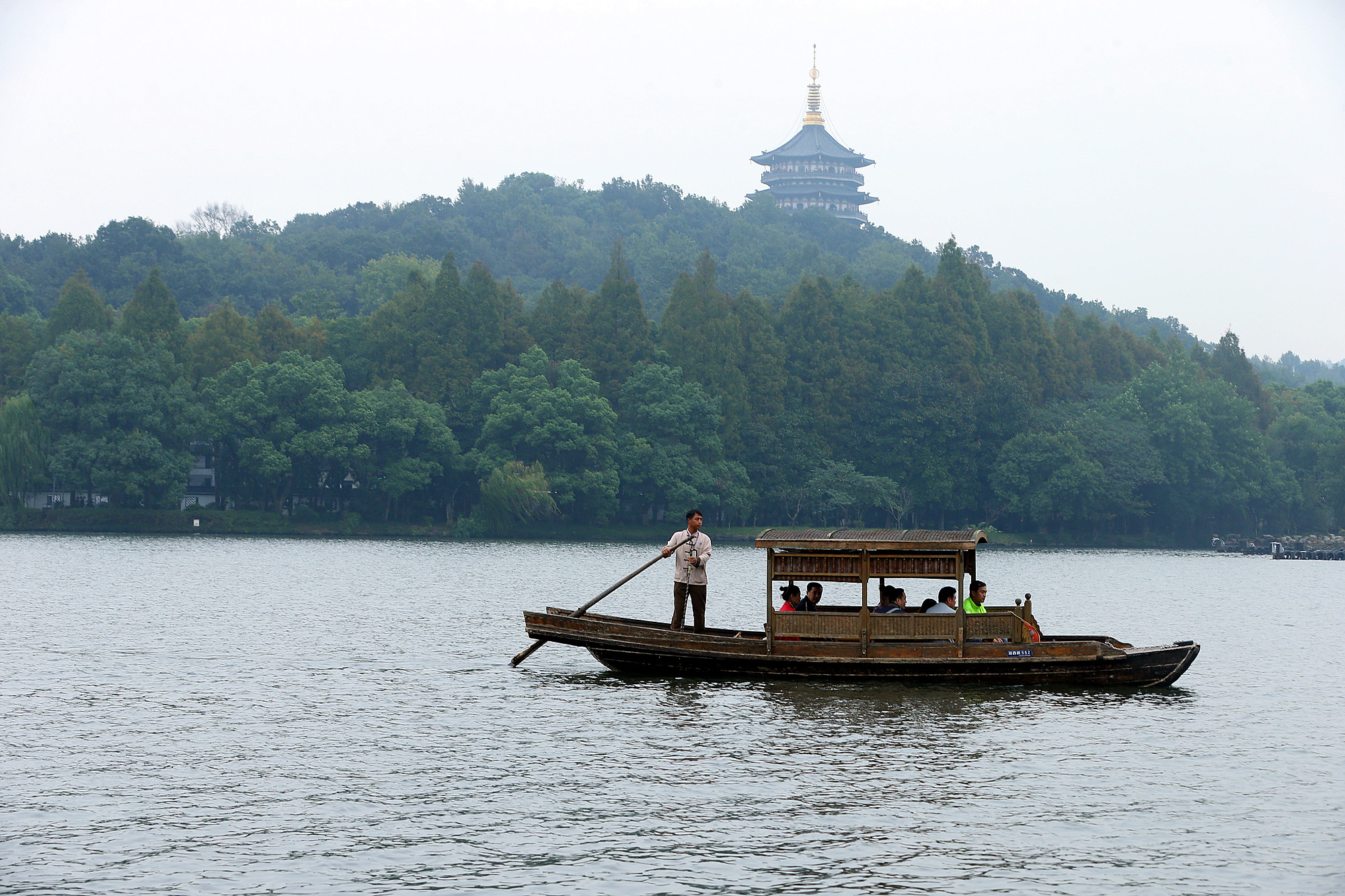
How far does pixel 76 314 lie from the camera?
94125mm

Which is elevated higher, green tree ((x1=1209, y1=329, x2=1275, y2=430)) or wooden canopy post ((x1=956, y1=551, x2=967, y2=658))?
green tree ((x1=1209, y1=329, x2=1275, y2=430))

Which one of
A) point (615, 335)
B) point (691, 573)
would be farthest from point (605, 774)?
point (615, 335)

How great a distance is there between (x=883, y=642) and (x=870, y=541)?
1.91 meters

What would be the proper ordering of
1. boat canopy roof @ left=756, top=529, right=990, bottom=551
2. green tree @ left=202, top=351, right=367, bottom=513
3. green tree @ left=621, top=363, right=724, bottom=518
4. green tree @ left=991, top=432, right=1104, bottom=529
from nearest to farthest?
1. boat canopy roof @ left=756, top=529, right=990, bottom=551
2. green tree @ left=202, top=351, right=367, bottom=513
3. green tree @ left=621, top=363, right=724, bottom=518
4. green tree @ left=991, top=432, right=1104, bottom=529

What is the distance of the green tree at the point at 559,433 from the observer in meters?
89.2

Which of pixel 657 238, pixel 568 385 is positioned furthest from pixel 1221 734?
pixel 657 238

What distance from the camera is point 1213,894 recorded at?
13016mm

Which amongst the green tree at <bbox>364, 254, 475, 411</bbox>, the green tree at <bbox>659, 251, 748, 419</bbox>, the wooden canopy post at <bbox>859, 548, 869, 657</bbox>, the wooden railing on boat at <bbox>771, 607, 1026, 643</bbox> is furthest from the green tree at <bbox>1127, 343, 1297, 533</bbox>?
the wooden canopy post at <bbox>859, 548, 869, 657</bbox>

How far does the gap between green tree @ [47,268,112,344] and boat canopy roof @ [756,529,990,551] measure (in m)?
81.1

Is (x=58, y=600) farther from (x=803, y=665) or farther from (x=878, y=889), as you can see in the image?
(x=878, y=889)

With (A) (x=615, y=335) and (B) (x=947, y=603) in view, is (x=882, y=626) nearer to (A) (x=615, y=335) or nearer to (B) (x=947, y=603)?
(B) (x=947, y=603)

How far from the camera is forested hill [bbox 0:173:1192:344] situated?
398ft

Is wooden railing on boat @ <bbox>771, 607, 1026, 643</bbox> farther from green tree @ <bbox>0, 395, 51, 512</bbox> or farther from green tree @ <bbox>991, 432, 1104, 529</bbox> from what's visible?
green tree @ <bbox>991, 432, 1104, 529</bbox>

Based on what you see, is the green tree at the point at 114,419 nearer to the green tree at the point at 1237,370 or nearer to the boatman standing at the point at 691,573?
the boatman standing at the point at 691,573
